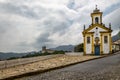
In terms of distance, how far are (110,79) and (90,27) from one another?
184ft

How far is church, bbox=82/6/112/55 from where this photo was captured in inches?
2591

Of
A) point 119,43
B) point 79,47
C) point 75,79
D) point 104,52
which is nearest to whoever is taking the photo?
point 75,79

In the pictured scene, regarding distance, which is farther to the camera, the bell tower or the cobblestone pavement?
the bell tower

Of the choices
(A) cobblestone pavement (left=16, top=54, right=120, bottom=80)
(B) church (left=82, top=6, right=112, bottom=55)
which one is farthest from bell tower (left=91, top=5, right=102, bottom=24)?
(A) cobblestone pavement (left=16, top=54, right=120, bottom=80)

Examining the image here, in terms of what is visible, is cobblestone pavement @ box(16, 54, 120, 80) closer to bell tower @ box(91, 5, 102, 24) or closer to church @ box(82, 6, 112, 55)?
church @ box(82, 6, 112, 55)

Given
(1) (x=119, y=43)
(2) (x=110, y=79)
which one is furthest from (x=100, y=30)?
(2) (x=110, y=79)

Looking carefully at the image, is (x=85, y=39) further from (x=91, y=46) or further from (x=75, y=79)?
(x=75, y=79)

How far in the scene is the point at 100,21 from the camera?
2662 inches

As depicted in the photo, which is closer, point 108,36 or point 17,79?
point 17,79

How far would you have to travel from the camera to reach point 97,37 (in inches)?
2628

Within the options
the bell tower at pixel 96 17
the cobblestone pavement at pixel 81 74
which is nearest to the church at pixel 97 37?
the bell tower at pixel 96 17

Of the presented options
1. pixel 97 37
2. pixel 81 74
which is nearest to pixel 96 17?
pixel 97 37

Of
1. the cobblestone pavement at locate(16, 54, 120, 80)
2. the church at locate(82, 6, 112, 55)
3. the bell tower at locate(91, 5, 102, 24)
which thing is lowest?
the cobblestone pavement at locate(16, 54, 120, 80)

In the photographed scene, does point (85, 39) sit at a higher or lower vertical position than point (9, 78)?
higher
